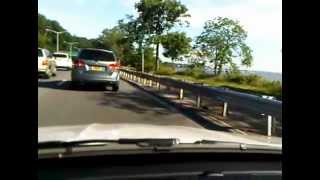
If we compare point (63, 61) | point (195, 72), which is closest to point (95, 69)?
point (195, 72)

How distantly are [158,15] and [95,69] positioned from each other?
60.0 ft

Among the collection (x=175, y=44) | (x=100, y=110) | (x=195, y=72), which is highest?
(x=175, y=44)

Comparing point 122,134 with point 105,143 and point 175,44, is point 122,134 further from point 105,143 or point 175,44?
point 175,44

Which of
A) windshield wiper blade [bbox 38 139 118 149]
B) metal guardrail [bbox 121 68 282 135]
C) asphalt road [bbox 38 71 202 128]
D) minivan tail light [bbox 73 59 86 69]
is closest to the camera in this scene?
windshield wiper blade [bbox 38 139 118 149]

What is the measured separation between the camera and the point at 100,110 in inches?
647

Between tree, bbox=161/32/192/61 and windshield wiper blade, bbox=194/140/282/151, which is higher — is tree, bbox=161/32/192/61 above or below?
above

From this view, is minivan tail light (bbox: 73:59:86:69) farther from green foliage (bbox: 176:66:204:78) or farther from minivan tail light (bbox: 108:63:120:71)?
green foliage (bbox: 176:66:204:78)

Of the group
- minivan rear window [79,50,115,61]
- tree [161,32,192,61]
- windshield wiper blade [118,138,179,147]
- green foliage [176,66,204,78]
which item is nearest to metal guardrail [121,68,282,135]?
minivan rear window [79,50,115,61]

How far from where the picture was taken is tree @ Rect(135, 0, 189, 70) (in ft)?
136

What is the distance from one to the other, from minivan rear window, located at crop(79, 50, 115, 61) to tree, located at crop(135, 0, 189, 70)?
16252 millimetres

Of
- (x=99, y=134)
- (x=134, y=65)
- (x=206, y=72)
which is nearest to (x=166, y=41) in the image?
(x=206, y=72)

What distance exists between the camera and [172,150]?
284cm
